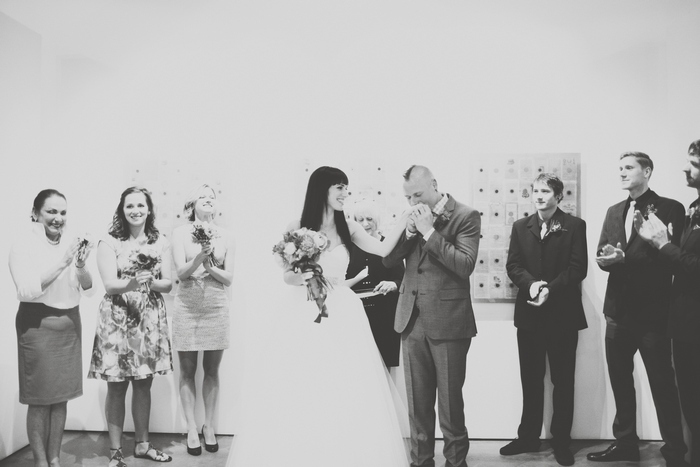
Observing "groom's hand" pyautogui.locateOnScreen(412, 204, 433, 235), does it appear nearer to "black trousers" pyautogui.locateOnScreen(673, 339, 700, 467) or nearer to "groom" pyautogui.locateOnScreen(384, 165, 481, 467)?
"groom" pyautogui.locateOnScreen(384, 165, 481, 467)

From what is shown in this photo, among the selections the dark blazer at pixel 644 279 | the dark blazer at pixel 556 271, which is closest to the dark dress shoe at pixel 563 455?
the dark blazer at pixel 556 271

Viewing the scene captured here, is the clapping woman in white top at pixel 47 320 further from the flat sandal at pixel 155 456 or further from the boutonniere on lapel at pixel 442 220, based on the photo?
the boutonniere on lapel at pixel 442 220

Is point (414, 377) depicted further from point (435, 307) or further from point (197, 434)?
point (197, 434)

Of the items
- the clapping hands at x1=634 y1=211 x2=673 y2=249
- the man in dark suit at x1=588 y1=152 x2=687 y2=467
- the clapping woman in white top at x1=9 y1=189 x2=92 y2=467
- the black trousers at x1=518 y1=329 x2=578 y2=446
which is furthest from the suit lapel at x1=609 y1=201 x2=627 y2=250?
the clapping woman in white top at x1=9 y1=189 x2=92 y2=467

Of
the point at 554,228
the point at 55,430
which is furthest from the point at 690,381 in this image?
the point at 55,430

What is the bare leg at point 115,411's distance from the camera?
425 cm

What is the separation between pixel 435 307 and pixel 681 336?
170 cm

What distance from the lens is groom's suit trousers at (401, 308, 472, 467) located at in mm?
3859

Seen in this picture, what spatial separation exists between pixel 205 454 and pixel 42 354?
1575mm

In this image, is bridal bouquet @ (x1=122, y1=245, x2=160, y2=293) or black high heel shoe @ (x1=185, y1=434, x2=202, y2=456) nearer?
bridal bouquet @ (x1=122, y1=245, x2=160, y2=293)

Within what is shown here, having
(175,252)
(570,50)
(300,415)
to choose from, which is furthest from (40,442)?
(570,50)

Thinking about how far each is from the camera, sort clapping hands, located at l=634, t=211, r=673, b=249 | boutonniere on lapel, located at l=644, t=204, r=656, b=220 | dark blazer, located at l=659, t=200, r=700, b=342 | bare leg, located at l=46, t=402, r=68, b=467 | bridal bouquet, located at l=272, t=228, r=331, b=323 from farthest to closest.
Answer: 1. boutonniere on lapel, located at l=644, t=204, r=656, b=220
2. bare leg, located at l=46, t=402, r=68, b=467
3. clapping hands, located at l=634, t=211, r=673, b=249
4. dark blazer, located at l=659, t=200, r=700, b=342
5. bridal bouquet, located at l=272, t=228, r=331, b=323

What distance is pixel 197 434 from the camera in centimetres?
460

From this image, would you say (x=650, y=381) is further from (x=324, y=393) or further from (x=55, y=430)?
(x=55, y=430)
